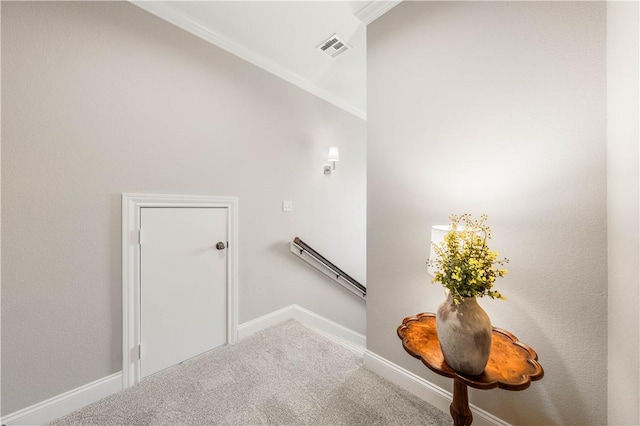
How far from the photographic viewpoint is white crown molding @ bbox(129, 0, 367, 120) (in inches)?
67.4

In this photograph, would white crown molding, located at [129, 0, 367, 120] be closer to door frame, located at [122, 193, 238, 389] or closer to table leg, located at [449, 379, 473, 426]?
door frame, located at [122, 193, 238, 389]

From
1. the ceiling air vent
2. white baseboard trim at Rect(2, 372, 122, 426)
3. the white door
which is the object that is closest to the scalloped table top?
the white door

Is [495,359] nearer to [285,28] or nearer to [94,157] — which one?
[94,157]

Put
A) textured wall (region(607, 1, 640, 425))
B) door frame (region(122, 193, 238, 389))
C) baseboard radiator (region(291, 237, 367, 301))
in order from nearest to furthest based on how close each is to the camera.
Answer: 1. textured wall (region(607, 1, 640, 425))
2. door frame (region(122, 193, 238, 389))
3. baseboard radiator (region(291, 237, 367, 301))

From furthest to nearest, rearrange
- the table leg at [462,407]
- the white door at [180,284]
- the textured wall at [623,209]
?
the white door at [180,284], the table leg at [462,407], the textured wall at [623,209]

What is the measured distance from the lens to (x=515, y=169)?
116 centimetres

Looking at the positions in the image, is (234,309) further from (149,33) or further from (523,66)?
(523,66)

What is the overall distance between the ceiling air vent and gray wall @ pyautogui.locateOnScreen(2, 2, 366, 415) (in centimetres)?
63

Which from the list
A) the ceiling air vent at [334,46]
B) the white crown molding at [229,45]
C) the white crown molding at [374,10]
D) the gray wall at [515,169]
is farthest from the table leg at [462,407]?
the white crown molding at [229,45]

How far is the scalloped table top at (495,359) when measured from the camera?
86cm

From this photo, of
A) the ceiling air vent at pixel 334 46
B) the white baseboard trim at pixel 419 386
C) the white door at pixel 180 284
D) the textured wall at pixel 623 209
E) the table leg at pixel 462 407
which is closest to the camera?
the textured wall at pixel 623 209

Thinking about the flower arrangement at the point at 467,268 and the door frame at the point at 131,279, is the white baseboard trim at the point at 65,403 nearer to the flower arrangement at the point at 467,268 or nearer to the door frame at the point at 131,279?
the door frame at the point at 131,279

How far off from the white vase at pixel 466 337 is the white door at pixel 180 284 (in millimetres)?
1767

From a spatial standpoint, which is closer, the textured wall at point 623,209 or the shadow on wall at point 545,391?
the textured wall at point 623,209
